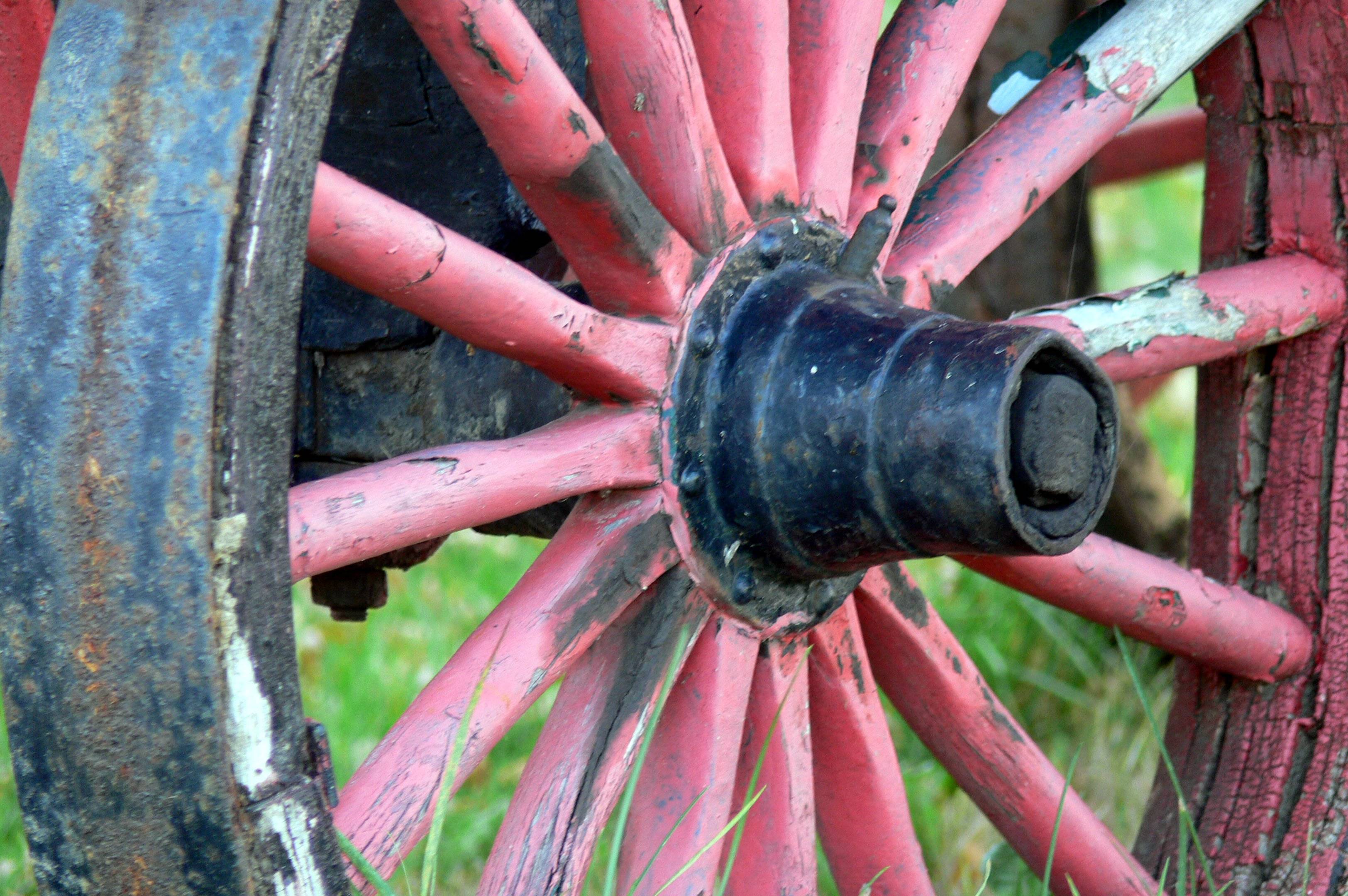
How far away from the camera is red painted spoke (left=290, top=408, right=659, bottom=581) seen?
0.94 m

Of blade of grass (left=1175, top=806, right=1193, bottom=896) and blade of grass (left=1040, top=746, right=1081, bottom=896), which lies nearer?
blade of grass (left=1040, top=746, right=1081, bottom=896)

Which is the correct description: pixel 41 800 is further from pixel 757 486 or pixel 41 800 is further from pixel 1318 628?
pixel 1318 628

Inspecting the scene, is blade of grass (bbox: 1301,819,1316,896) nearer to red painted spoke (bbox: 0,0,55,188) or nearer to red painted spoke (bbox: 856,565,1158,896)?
red painted spoke (bbox: 856,565,1158,896)

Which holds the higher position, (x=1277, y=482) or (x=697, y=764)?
(x=1277, y=482)

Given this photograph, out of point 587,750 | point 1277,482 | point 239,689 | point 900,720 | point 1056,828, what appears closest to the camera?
point 239,689

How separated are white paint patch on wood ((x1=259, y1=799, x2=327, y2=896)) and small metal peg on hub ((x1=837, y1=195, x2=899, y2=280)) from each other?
66 cm

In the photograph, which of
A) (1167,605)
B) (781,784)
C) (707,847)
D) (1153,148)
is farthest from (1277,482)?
(1153,148)

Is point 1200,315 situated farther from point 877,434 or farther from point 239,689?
point 239,689

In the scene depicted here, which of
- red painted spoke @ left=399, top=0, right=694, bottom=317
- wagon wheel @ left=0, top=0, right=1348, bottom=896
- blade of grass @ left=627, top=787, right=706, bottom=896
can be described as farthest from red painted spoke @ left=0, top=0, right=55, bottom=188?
blade of grass @ left=627, top=787, right=706, bottom=896

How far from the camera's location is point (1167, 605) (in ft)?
5.08

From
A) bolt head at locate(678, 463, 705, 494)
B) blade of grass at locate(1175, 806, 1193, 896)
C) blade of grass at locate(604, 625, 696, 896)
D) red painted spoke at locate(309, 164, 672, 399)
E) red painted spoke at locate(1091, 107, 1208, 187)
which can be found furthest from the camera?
red painted spoke at locate(1091, 107, 1208, 187)

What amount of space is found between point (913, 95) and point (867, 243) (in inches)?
8.6

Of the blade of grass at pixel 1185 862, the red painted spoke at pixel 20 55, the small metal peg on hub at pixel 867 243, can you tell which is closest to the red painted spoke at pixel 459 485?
the small metal peg on hub at pixel 867 243

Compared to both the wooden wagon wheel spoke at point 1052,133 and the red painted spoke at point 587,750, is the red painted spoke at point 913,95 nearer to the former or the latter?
the wooden wagon wheel spoke at point 1052,133
